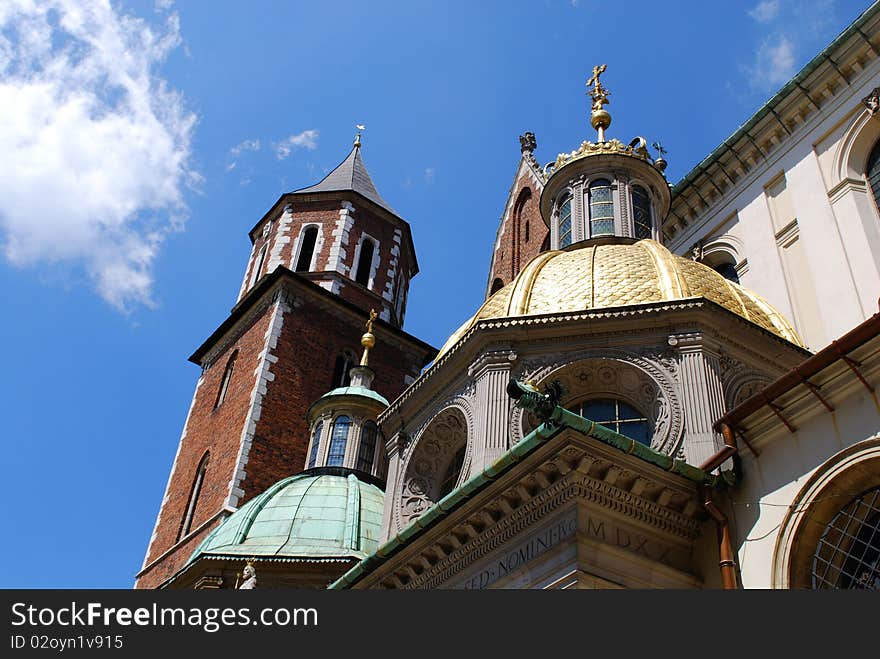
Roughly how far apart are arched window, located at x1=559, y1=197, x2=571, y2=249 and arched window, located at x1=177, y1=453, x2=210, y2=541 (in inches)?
505

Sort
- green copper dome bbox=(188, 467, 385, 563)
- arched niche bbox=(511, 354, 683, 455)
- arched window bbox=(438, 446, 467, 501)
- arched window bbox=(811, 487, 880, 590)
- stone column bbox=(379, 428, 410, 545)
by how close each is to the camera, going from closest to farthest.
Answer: arched window bbox=(811, 487, 880, 590)
arched niche bbox=(511, 354, 683, 455)
arched window bbox=(438, 446, 467, 501)
stone column bbox=(379, 428, 410, 545)
green copper dome bbox=(188, 467, 385, 563)

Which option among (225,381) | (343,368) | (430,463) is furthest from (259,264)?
(430,463)

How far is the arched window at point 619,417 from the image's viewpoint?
11922 mm

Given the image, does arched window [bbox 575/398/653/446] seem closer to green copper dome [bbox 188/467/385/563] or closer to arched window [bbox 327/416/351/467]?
green copper dome [bbox 188/467/385/563]

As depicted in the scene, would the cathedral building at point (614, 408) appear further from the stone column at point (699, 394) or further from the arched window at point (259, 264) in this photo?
the arched window at point (259, 264)

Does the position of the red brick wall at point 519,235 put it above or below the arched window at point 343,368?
above

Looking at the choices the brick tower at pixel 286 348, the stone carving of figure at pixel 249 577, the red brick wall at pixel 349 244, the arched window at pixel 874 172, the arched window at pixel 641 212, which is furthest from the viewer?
the red brick wall at pixel 349 244

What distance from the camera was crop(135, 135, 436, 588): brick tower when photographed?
982 inches

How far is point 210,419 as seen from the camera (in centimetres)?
2775

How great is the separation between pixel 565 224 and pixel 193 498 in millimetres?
13289

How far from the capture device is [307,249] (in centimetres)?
3189

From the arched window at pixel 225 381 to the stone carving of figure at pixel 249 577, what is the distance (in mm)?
11625

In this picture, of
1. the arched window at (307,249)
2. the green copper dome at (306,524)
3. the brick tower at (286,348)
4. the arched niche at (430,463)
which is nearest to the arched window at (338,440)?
the green copper dome at (306,524)

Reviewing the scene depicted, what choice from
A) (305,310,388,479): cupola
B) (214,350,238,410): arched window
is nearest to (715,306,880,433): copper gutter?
(305,310,388,479): cupola
